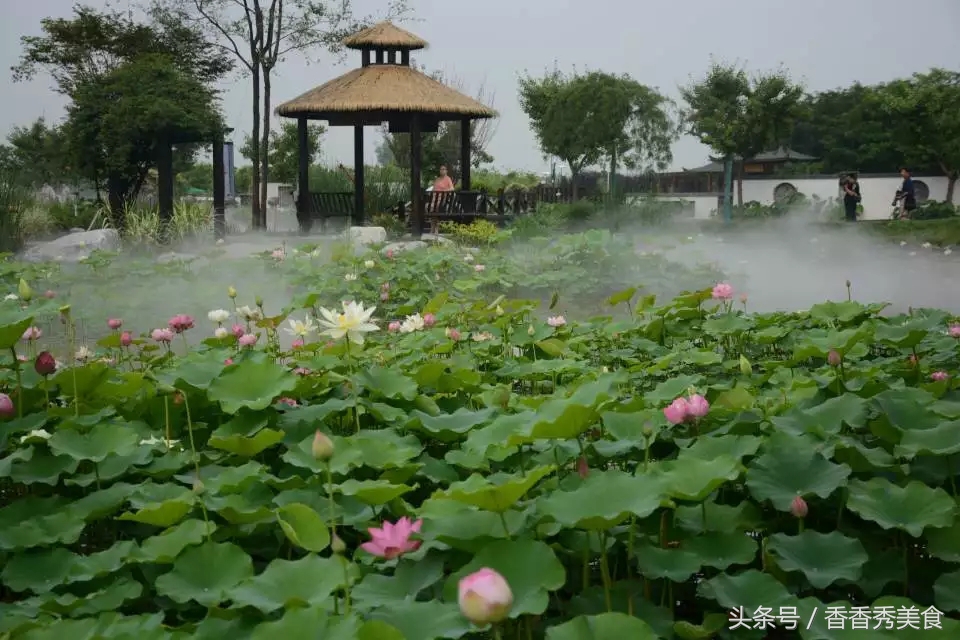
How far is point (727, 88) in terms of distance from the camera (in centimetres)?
1667

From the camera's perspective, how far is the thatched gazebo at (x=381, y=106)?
32.2ft

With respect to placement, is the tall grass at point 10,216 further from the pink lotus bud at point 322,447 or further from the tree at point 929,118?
the tree at point 929,118

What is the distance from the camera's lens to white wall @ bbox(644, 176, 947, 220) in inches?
699

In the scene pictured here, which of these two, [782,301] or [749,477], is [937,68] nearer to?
[782,301]

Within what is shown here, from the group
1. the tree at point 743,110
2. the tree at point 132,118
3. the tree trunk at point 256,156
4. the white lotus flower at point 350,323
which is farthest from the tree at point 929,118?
the white lotus flower at point 350,323

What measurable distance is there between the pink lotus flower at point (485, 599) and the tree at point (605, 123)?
14901 mm

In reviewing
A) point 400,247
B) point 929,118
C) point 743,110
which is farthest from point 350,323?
point 929,118

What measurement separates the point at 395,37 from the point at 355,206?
1894mm

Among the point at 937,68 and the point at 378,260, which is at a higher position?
the point at 937,68

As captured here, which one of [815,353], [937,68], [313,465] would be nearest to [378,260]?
[815,353]

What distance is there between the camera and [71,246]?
26.6ft

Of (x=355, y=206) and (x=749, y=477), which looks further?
(x=355, y=206)

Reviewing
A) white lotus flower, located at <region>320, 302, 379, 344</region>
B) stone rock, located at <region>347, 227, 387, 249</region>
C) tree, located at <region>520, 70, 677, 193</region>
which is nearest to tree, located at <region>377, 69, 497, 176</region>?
tree, located at <region>520, 70, 677, 193</region>

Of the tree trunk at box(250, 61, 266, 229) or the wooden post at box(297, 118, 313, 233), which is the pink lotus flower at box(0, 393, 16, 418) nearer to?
the wooden post at box(297, 118, 313, 233)
